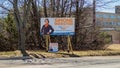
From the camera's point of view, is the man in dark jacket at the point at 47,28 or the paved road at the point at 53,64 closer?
the paved road at the point at 53,64

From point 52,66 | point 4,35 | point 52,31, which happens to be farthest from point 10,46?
point 52,66

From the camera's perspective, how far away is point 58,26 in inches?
1086

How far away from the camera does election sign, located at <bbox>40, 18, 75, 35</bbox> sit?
27.5 m

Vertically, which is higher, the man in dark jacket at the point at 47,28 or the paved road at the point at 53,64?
the man in dark jacket at the point at 47,28

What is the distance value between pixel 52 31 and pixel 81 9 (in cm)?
737

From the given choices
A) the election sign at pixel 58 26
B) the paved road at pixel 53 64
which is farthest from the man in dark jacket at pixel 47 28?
the paved road at pixel 53 64

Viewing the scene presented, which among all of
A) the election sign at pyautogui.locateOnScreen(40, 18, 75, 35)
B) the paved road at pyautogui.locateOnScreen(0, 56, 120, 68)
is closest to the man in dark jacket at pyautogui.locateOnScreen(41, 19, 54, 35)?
the election sign at pyautogui.locateOnScreen(40, 18, 75, 35)

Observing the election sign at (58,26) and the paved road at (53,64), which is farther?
the election sign at (58,26)

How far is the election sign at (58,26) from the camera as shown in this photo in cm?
2750

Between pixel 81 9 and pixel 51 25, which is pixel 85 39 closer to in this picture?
pixel 81 9

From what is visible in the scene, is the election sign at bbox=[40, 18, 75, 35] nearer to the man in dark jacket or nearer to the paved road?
the man in dark jacket

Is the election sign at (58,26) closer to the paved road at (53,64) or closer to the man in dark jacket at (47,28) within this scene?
the man in dark jacket at (47,28)

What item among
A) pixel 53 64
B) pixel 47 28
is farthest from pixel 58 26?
pixel 53 64

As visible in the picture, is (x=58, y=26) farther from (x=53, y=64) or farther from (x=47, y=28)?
(x=53, y=64)
